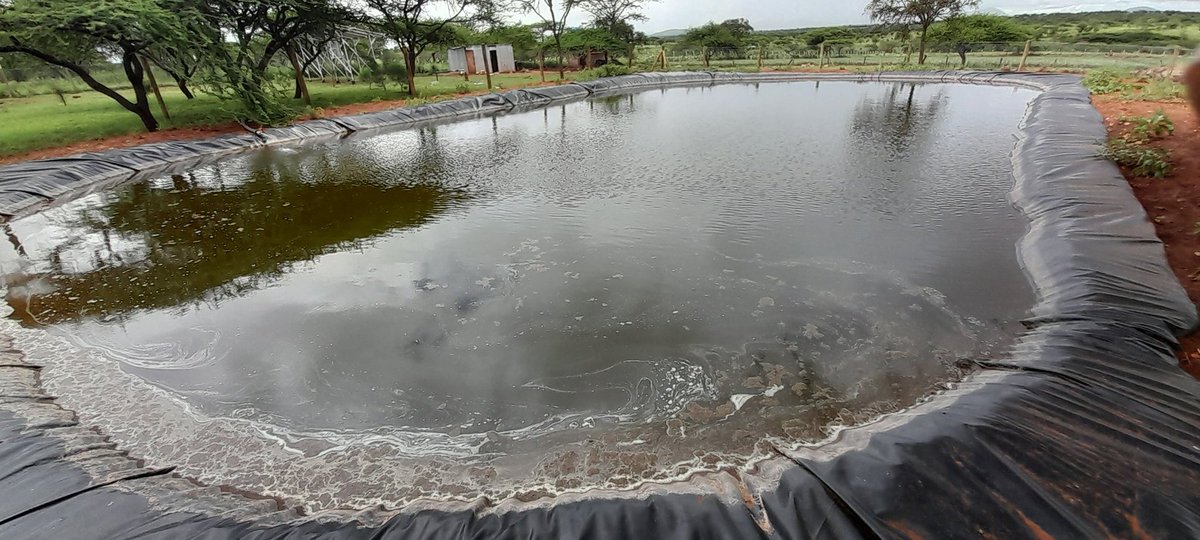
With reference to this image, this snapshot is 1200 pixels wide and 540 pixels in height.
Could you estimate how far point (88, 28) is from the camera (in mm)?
9141

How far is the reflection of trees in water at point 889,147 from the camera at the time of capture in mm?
6833

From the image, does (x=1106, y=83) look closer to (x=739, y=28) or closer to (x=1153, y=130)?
(x=1153, y=130)


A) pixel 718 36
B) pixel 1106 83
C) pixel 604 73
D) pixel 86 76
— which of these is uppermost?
pixel 718 36

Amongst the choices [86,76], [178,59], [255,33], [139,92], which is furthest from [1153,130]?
[255,33]

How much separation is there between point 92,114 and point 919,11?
30870 millimetres

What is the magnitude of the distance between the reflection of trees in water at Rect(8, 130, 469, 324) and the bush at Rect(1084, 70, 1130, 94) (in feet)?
50.2

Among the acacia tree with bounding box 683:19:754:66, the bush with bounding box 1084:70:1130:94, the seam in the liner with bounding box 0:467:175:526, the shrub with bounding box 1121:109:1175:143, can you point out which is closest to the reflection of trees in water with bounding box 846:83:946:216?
the shrub with bounding box 1121:109:1175:143

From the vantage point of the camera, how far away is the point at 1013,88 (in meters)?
16.6

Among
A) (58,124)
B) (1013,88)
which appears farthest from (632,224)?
(1013,88)

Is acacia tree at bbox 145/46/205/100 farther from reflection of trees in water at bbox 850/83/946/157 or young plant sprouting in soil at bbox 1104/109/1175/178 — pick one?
young plant sprouting in soil at bbox 1104/109/1175/178

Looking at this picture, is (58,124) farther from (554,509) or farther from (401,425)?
(554,509)

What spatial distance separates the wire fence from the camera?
19.2m

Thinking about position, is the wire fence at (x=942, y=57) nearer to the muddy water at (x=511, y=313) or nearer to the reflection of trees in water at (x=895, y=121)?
the reflection of trees in water at (x=895, y=121)

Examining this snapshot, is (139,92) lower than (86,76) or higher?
lower
